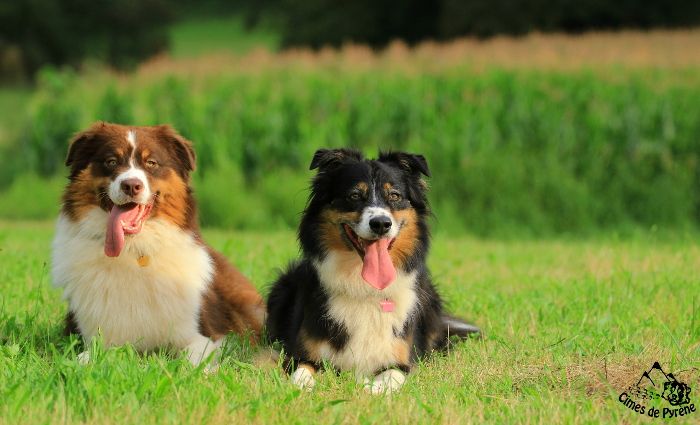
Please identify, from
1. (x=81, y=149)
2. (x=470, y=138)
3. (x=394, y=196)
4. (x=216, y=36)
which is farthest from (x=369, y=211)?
(x=216, y=36)

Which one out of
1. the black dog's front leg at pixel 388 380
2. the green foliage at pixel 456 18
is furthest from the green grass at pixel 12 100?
the black dog's front leg at pixel 388 380

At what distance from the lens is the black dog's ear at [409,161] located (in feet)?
17.7

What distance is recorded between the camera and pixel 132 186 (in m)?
4.95

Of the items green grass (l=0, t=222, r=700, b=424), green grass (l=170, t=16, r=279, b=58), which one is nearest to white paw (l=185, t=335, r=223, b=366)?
green grass (l=0, t=222, r=700, b=424)

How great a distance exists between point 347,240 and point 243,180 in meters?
8.76

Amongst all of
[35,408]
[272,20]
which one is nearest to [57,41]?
[272,20]

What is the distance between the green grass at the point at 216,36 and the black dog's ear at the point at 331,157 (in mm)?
41476

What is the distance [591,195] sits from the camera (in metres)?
13.2

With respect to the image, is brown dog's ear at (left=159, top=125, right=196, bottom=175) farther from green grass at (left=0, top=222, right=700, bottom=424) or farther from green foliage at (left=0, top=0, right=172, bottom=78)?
green foliage at (left=0, top=0, right=172, bottom=78)

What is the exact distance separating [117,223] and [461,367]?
2.21 meters

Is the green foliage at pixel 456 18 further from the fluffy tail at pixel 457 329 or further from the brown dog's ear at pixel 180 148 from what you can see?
the brown dog's ear at pixel 180 148

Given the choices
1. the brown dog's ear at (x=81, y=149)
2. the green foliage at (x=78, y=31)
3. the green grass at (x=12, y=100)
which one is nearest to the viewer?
the brown dog's ear at (x=81, y=149)

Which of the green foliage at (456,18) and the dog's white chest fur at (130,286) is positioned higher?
the green foliage at (456,18)

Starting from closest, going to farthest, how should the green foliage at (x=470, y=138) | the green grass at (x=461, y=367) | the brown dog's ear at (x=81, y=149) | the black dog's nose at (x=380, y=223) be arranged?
1. the green grass at (x=461, y=367)
2. the black dog's nose at (x=380, y=223)
3. the brown dog's ear at (x=81, y=149)
4. the green foliage at (x=470, y=138)
